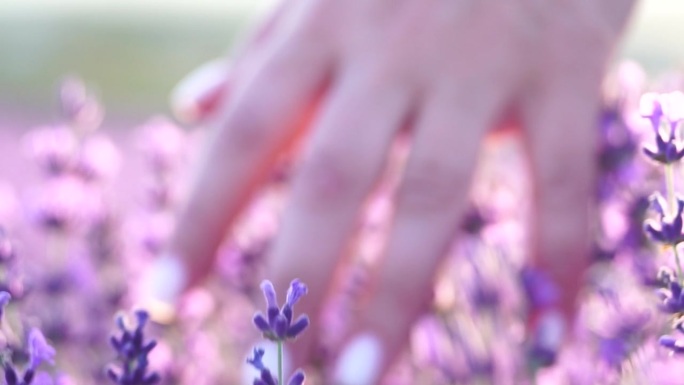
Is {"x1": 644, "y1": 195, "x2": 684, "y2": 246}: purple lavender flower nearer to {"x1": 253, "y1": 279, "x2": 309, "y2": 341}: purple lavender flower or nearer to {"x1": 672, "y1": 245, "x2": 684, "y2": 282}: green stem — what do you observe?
{"x1": 672, "y1": 245, "x2": 684, "y2": 282}: green stem

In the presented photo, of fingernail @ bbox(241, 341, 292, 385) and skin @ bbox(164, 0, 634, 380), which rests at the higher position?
skin @ bbox(164, 0, 634, 380)

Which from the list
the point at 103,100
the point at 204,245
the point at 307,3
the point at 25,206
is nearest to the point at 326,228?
the point at 204,245

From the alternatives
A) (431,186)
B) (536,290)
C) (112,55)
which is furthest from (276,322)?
(112,55)

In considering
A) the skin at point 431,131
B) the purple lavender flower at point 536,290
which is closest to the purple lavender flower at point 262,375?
the purple lavender flower at point 536,290

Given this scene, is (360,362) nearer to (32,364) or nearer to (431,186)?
(431,186)

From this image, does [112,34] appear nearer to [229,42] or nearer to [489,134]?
[229,42]

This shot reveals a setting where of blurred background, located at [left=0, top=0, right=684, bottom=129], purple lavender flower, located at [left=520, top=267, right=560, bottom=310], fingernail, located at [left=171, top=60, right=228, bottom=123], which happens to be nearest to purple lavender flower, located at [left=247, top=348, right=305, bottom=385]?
purple lavender flower, located at [left=520, top=267, right=560, bottom=310]
